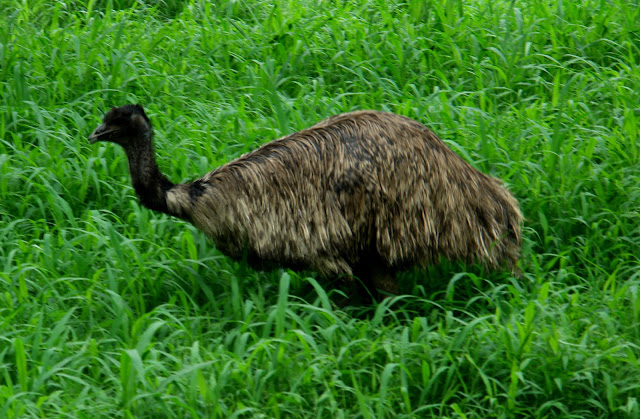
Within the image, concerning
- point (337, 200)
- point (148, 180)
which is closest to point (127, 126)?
point (148, 180)

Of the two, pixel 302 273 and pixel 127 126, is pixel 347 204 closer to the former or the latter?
pixel 302 273

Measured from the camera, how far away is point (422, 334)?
4.54 meters

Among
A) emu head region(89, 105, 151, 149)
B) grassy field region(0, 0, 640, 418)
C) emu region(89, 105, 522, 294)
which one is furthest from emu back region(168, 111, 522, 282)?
emu head region(89, 105, 151, 149)

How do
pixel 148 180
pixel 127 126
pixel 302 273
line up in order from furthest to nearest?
1. pixel 302 273
2. pixel 127 126
3. pixel 148 180

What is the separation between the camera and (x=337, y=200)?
481 centimetres

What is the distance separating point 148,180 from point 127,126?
12.3 inches

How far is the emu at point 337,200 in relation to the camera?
480cm

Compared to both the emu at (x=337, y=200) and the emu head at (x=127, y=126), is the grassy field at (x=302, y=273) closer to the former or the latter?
the emu at (x=337, y=200)

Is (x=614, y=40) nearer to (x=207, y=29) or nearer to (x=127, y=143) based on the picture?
(x=207, y=29)

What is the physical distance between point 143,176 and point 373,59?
2.50 metres

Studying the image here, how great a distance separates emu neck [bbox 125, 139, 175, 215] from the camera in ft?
15.7

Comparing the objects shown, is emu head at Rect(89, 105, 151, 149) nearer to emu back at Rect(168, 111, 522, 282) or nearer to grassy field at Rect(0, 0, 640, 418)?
emu back at Rect(168, 111, 522, 282)

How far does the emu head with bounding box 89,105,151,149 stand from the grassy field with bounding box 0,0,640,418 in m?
0.53

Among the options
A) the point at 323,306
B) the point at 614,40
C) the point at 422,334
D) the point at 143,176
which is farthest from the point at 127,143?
the point at 614,40
